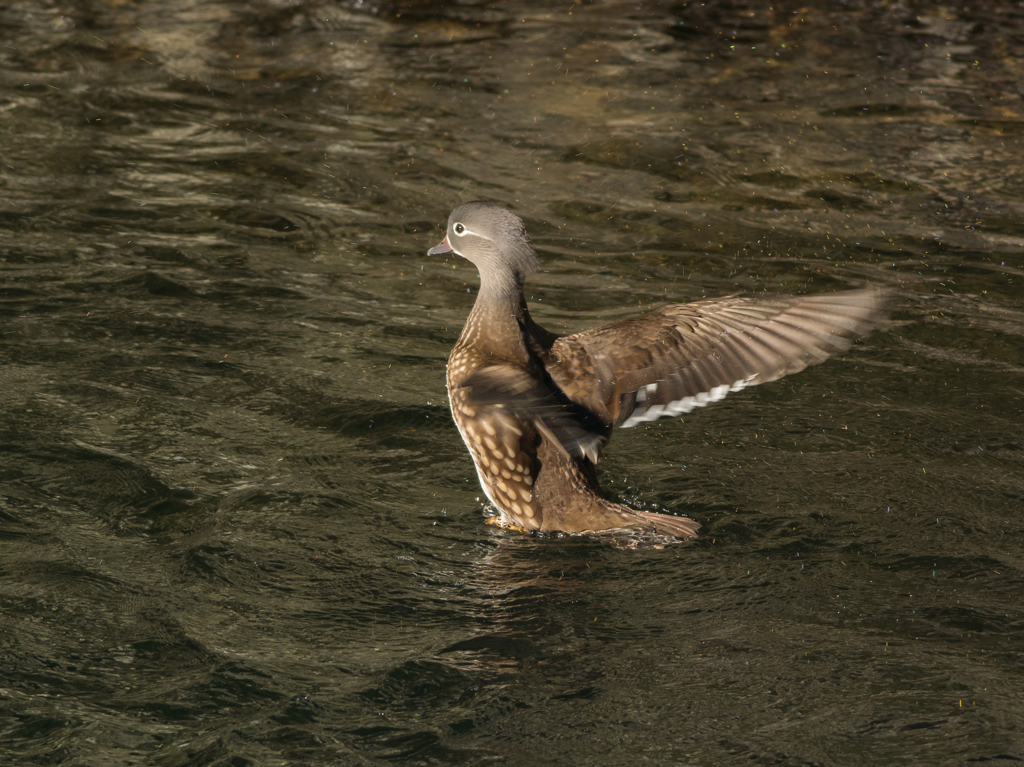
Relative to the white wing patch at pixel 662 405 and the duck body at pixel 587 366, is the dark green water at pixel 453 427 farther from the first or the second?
the white wing patch at pixel 662 405

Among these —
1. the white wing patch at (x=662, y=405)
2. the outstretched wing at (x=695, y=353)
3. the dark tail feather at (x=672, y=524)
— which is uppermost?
the outstretched wing at (x=695, y=353)

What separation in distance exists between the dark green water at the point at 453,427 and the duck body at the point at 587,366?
20 centimetres

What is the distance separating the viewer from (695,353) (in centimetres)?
457

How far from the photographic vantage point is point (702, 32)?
39.5 feet

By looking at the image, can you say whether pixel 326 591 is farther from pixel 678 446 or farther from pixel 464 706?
pixel 678 446

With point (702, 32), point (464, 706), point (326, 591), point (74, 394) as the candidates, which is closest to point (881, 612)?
point (464, 706)

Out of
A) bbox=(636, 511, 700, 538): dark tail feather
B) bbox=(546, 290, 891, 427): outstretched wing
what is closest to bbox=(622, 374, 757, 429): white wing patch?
bbox=(546, 290, 891, 427): outstretched wing

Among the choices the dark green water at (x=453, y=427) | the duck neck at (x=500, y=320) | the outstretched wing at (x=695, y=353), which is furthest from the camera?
the duck neck at (x=500, y=320)

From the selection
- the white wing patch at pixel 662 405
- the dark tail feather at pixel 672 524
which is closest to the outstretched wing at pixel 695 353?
the white wing patch at pixel 662 405

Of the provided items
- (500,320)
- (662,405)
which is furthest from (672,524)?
(500,320)

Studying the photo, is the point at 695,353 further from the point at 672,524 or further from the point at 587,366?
the point at 672,524

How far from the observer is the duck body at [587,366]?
446cm

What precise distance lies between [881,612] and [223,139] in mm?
6703

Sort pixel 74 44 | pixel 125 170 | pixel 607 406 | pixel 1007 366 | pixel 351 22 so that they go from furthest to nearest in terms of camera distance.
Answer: pixel 351 22, pixel 74 44, pixel 125 170, pixel 1007 366, pixel 607 406
